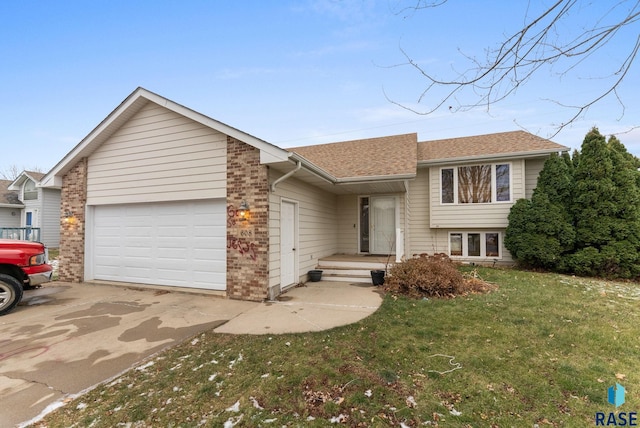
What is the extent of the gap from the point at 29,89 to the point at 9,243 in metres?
10.4

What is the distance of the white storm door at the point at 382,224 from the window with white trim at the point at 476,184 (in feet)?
7.15

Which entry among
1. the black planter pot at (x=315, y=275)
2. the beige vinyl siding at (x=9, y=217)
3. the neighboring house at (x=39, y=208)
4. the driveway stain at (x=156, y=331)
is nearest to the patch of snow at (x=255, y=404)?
the driveway stain at (x=156, y=331)

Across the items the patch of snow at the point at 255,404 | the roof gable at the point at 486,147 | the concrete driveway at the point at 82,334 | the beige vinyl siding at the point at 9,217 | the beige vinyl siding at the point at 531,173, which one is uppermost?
the roof gable at the point at 486,147

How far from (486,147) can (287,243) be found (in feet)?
28.1

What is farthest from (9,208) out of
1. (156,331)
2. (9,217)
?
(156,331)

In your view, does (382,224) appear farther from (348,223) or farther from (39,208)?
(39,208)

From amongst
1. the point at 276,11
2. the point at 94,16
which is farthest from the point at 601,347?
the point at 94,16

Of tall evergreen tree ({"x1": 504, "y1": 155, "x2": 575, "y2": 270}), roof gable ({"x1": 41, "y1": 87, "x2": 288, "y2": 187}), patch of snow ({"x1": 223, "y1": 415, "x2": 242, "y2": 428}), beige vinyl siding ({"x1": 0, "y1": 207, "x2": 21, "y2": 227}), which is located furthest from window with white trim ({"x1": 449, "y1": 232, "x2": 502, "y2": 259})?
beige vinyl siding ({"x1": 0, "y1": 207, "x2": 21, "y2": 227})

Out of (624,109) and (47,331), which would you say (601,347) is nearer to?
(624,109)

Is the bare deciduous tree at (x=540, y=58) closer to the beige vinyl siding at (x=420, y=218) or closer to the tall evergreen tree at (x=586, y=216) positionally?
the tall evergreen tree at (x=586, y=216)

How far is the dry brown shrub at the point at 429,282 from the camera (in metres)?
6.45

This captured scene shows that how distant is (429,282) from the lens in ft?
21.2

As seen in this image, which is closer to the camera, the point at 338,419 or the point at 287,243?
the point at 338,419

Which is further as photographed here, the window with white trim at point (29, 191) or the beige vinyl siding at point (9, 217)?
the beige vinyl siding at point (9, 217)
